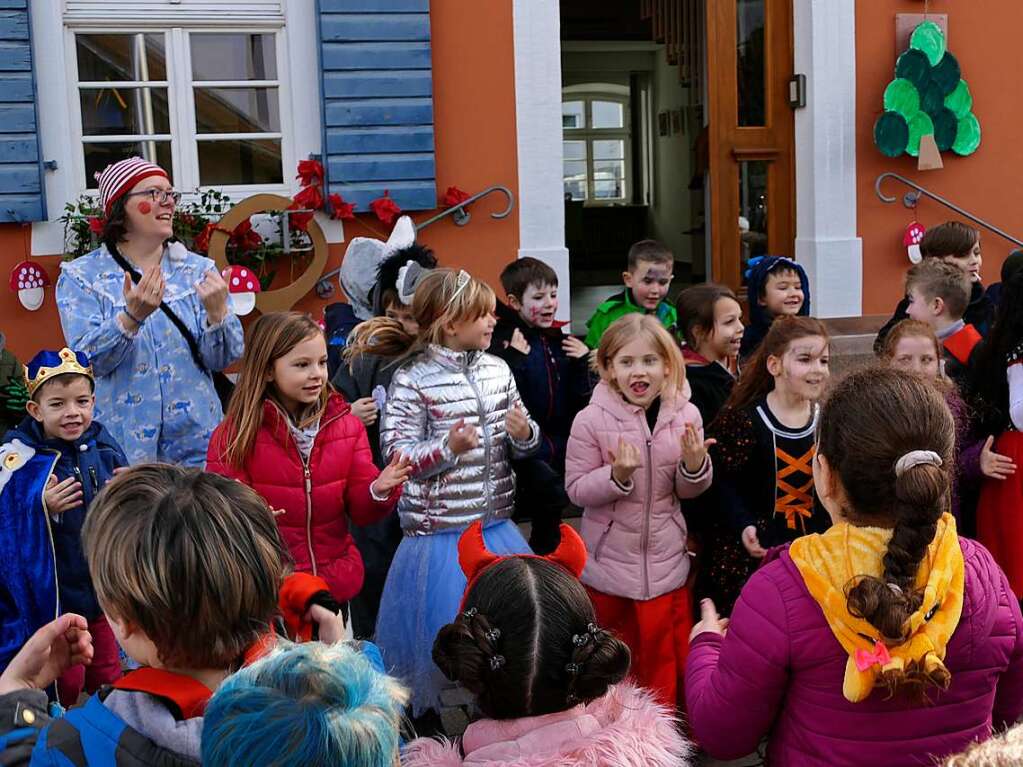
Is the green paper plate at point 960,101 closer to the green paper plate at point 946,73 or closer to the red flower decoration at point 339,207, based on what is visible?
the green paper plate at point 946,73

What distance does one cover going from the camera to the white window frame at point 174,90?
5613 mm

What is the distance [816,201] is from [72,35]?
409 centimetres

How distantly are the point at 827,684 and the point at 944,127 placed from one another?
5.48 meters

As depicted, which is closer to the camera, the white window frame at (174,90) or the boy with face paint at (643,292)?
the boy with face paint at (643,292)

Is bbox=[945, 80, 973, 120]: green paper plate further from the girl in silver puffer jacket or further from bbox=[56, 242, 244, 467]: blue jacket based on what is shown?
bbox=[56, 242, 244, 467]: blue jacket

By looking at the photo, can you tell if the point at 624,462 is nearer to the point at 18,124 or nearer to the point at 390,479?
the point at 390,479

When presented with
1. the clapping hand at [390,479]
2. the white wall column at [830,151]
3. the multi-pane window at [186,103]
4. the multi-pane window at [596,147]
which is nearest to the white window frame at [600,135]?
the multi-pane window at [596,147]

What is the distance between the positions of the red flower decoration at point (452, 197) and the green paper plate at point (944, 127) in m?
2.75

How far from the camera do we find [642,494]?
3.38 metres

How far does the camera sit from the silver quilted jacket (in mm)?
3346

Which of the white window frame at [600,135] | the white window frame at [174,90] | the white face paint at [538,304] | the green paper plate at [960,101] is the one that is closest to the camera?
the white face paint at [538,304]

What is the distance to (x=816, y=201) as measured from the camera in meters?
6.61

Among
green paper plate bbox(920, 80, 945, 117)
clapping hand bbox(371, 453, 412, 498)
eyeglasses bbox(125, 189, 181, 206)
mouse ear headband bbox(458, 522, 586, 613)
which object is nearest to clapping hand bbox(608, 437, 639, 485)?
clapping hand bbox(371, 453, 412, 498)

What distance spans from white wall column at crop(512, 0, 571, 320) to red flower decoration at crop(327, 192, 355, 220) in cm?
94
